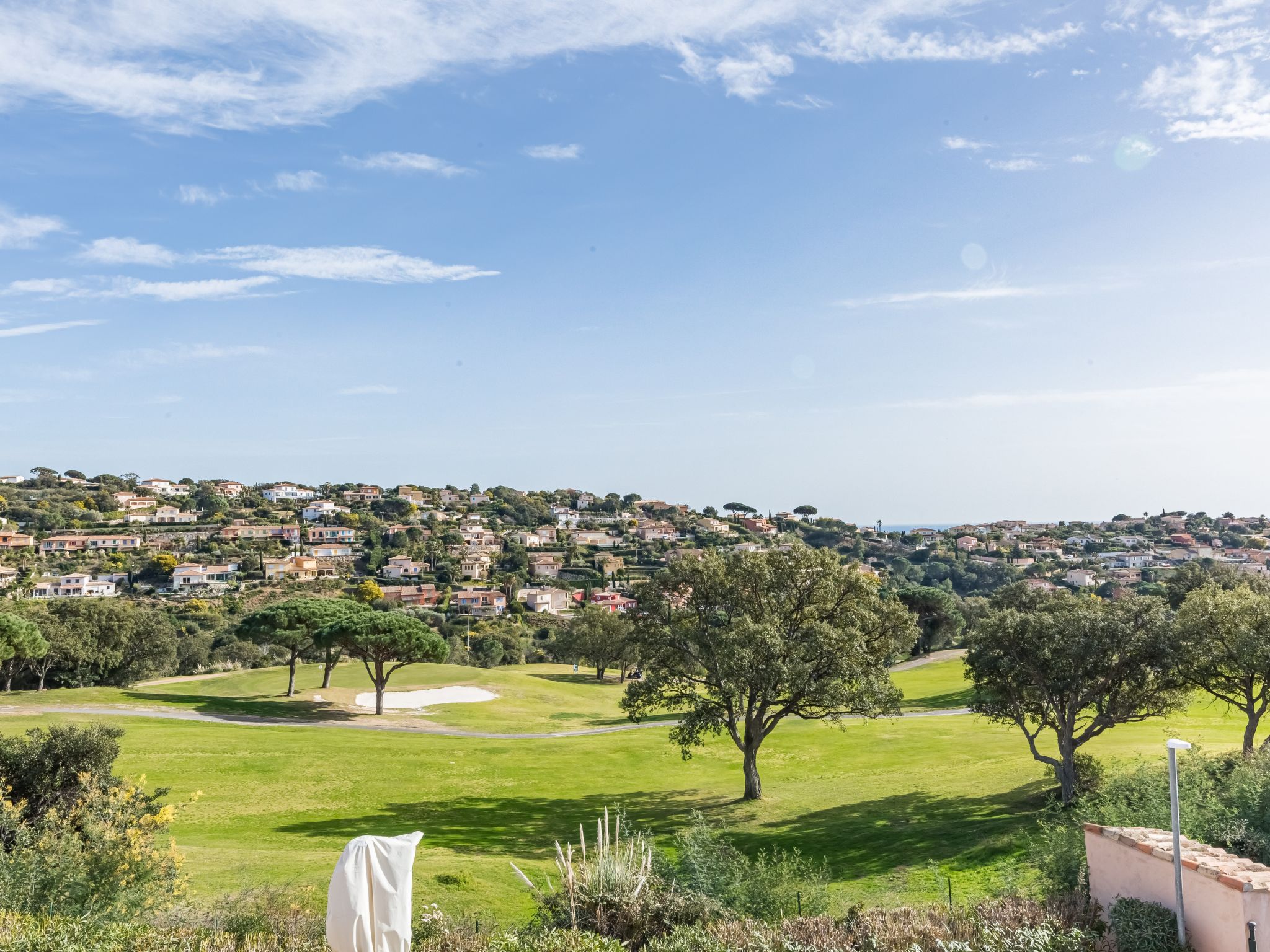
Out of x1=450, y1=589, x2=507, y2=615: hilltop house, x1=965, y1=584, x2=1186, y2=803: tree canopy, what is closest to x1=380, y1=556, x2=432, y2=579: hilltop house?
x1=450, y1=589, x2=507, y2=615: hilltop house

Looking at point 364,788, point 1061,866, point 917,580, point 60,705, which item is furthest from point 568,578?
point 1061,866

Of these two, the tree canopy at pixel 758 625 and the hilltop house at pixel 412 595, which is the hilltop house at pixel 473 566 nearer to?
the hilltop house at pixel 412 595

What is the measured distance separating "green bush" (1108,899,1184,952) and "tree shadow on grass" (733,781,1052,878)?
350 inches

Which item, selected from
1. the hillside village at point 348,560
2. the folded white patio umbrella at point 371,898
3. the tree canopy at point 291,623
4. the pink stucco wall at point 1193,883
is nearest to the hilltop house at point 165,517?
the hillside village at point 348,560

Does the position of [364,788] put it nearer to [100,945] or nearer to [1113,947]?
[100,945]

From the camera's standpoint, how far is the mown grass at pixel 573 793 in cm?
1909

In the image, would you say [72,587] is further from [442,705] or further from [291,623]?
[442,705]

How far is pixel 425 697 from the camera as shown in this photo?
2156 inches

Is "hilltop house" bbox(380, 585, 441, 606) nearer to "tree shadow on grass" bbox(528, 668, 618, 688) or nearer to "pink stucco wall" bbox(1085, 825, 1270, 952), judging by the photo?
"tree shadow on grass" bbox(528, 668, 618, 688)

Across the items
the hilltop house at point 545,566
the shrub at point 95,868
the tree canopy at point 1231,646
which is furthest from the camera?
the hilltop house at point 545,566

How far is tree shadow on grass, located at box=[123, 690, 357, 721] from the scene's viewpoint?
145 ft

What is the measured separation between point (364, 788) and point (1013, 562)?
18148 centimetres

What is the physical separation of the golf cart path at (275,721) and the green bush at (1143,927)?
30.2m

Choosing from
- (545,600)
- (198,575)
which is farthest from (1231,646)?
(198,575)
